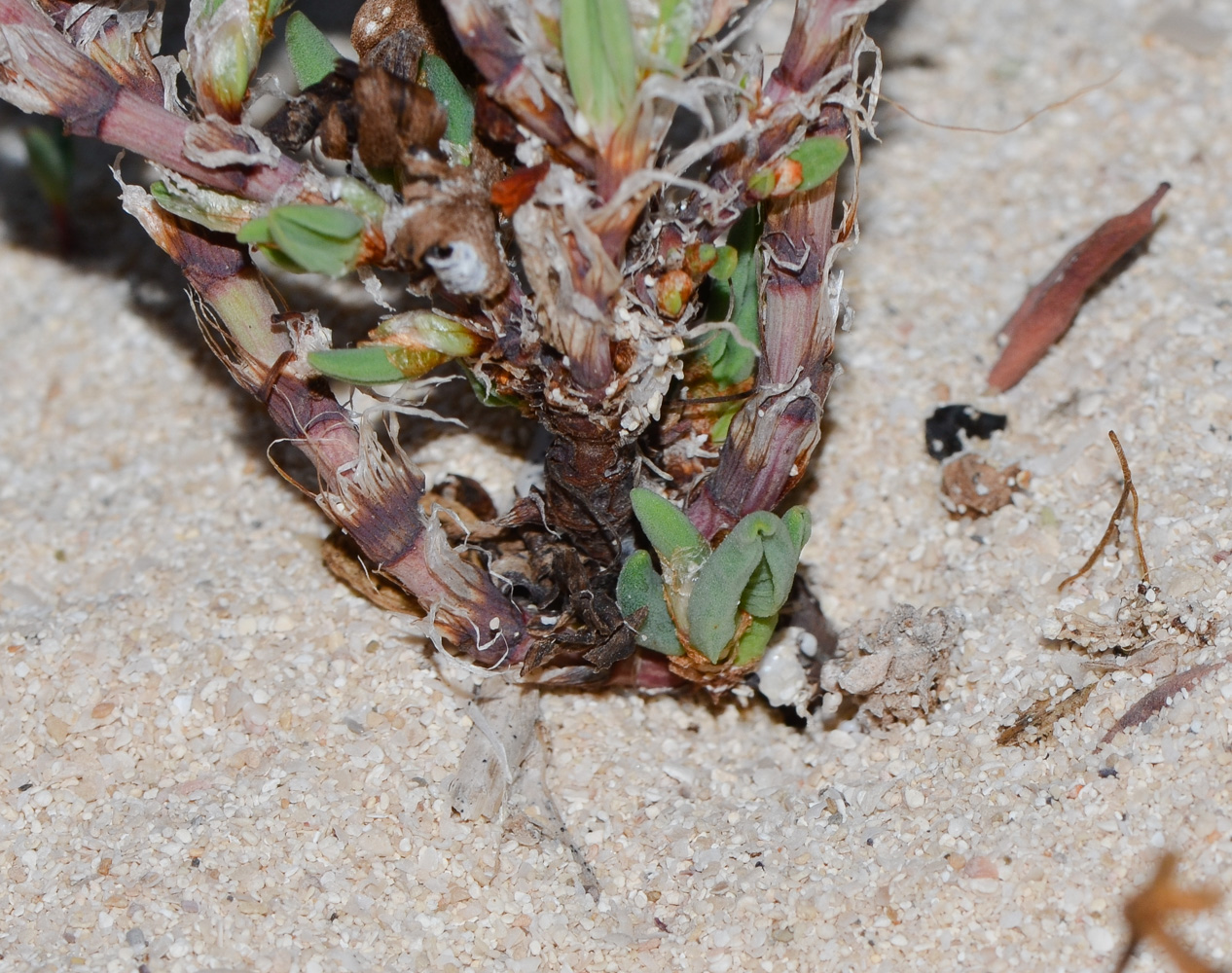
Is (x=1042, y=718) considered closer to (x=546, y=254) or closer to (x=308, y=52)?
(x=546, y=254)

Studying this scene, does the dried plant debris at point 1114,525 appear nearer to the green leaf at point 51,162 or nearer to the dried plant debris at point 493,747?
the dried plant debris at point 493,747

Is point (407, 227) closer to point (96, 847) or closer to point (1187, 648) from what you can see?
point (96, 847)

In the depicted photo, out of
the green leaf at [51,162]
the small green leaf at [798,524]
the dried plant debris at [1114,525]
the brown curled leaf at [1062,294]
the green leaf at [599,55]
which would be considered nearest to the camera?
the green leaf at [599,55]

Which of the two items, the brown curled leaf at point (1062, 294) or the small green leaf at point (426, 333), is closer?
the small green leaf at point (426, 333)

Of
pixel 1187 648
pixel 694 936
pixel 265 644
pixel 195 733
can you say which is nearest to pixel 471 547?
pixel 265 644

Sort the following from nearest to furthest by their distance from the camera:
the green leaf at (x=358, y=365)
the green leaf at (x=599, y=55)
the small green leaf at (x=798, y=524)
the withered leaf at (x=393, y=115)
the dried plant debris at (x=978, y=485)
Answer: the green leaf at (x=599, y=55)
the withered leaf at (x=393, y=115)
the green leaf at (x=358, y=365)
the small green leaf at (x=798, y=524)
the dried plant debris at (x=978, y=485)

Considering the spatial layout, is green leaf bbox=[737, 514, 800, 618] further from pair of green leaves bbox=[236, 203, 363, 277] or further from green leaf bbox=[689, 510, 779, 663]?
pair of green leaves bbox=[236, 203, 363, 277]

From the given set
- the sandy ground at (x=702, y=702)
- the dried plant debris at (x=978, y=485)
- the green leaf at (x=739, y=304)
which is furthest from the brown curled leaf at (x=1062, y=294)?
the green leaf at (x=739, y=304)
